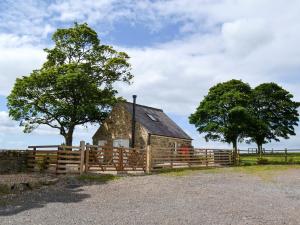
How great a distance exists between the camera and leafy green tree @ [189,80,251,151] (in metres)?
42.6

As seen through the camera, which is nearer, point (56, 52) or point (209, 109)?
point (56, 52)

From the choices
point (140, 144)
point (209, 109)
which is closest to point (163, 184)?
point (140, 144)

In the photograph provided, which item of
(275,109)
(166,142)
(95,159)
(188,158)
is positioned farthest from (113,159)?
(275,109)

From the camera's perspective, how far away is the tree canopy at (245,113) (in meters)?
42.9

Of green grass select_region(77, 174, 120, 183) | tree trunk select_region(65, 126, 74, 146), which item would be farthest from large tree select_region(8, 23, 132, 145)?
green grass select_region(77, 174, 120, 183)

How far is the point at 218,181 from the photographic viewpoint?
2027 cm

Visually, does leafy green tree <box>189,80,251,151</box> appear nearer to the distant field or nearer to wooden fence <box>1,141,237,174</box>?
the distant field

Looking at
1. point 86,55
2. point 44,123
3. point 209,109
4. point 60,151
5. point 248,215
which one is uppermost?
point 86,55

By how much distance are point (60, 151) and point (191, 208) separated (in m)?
10.5

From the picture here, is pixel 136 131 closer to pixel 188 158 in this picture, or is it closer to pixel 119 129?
pixel 119 129

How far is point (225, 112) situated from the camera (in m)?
44.0

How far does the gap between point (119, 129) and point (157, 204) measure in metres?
22.7

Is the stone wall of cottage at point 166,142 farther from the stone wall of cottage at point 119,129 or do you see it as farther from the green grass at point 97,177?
the green grass at point 97,177

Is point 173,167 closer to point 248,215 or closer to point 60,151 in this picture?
point 60,151
